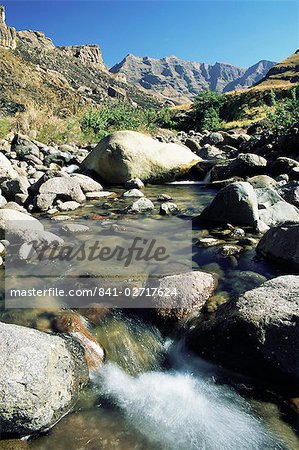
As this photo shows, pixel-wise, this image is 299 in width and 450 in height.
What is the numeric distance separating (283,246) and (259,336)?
2188 mm

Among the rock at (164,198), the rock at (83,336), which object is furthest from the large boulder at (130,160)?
the rock at (83,336)

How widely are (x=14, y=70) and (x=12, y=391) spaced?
56145 millimetres

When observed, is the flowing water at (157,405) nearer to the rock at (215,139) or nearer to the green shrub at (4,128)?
the green shrub at (4,128)

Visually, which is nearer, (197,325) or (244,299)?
(244,299)

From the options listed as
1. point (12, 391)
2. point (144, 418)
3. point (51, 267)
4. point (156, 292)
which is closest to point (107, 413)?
point (144, 418)

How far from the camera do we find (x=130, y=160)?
39.9 feet

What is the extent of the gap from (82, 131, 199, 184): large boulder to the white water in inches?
359

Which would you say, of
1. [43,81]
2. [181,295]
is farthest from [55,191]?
[43,81]

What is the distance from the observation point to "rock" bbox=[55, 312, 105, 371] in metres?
3.66

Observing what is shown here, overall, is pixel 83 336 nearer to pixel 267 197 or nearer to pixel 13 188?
pixel 267 197

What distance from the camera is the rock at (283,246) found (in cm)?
517

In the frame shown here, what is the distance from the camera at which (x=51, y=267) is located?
17.9ft

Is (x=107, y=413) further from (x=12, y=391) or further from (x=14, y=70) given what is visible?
(x=14, y=70)

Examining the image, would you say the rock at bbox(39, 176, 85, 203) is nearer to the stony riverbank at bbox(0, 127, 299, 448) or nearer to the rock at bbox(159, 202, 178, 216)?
the stony riverbank at bbox(0, 127, 299, 448)
